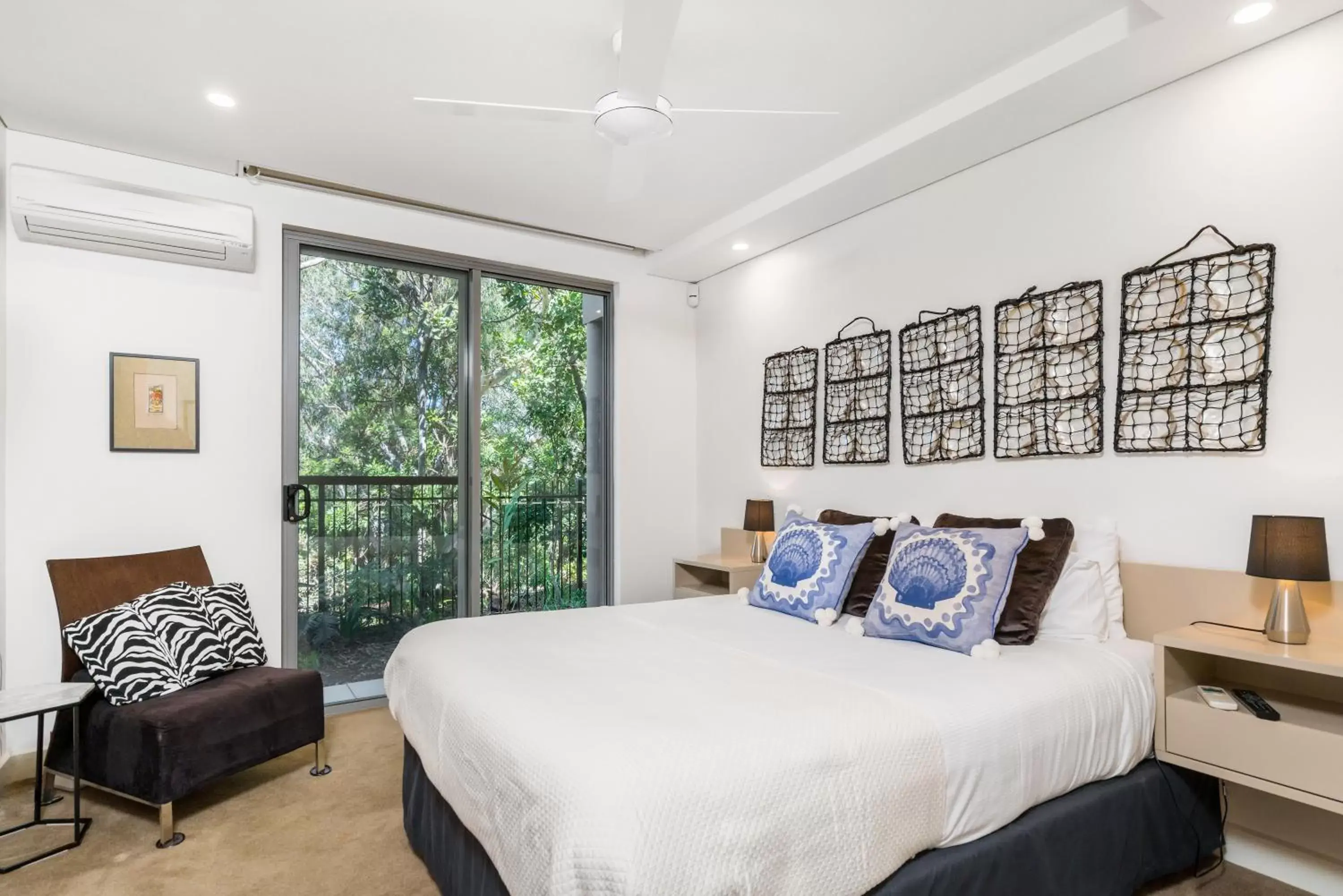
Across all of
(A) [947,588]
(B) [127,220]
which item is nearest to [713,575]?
(A) [947,588]

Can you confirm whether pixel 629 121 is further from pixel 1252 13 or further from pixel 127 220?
Answer: pixel 127 220

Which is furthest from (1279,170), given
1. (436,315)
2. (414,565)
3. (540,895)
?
(414,565)

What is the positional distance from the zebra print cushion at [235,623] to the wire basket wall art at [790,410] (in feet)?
Answer: 8.49

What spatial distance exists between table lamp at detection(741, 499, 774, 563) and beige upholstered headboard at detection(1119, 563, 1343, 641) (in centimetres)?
172

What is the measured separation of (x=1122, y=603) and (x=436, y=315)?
342 centimetres

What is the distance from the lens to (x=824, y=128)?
115 inches

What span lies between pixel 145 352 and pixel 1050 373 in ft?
12.2

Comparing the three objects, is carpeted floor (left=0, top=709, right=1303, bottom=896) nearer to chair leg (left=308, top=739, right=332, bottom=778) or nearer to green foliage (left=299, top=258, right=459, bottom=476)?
chair leg (left=308, top=739, right=332, bottom=778)

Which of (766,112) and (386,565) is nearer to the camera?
(766,112)

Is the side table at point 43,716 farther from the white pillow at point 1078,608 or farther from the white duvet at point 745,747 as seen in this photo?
the white pillow at point 1078,608

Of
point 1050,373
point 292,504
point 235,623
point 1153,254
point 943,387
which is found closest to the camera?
point 1153,254

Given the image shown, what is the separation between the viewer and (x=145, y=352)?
3.17 metres

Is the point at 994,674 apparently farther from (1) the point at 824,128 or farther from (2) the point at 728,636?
(1) the point at 824,128

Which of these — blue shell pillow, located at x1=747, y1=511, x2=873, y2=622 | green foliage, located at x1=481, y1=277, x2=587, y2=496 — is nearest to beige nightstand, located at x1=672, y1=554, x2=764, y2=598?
blue shell pillow, located at x1=747, y1=511, x2=873, y2=622
